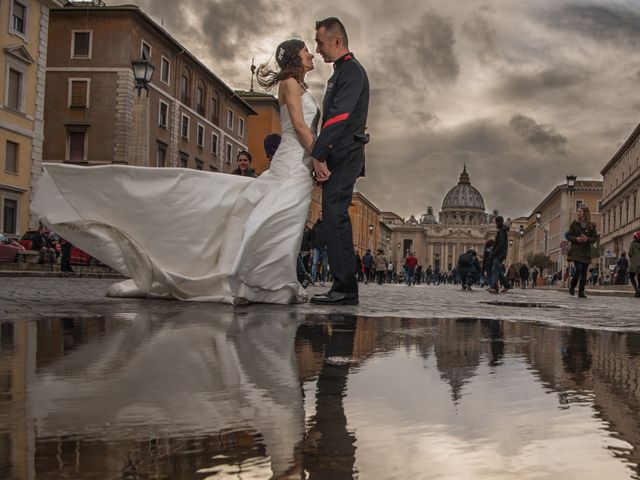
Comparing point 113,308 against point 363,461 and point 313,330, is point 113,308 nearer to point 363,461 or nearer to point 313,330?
point 313,330

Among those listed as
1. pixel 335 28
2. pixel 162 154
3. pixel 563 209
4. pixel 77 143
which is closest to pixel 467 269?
pixel 335 28

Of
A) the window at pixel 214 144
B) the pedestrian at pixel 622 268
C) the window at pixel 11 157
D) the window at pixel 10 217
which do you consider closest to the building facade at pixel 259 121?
the window at pixel 214 144

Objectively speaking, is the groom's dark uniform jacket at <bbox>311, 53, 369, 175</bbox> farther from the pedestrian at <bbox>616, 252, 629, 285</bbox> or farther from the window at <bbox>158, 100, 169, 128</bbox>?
the window at <bbox>158, 100, 169, 128</bbox>

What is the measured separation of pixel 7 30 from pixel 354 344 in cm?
2920

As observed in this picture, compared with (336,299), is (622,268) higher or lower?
higher

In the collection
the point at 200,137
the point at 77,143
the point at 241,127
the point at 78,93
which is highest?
the point at 241,127

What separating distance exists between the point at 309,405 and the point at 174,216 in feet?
14.5

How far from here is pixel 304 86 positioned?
6.06 metres

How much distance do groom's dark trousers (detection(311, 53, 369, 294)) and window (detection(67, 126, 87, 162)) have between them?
110 ft

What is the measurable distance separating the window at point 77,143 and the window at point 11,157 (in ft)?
26.0

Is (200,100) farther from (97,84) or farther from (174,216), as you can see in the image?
(174,216)

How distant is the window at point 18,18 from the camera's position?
1138 inches

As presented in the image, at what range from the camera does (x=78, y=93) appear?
124 feet

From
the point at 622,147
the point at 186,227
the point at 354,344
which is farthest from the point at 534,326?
the point at 622,147
